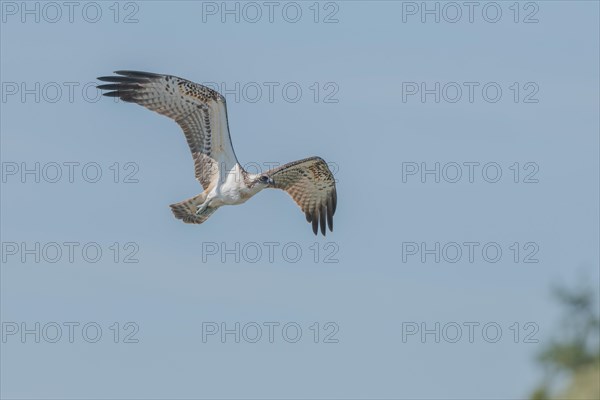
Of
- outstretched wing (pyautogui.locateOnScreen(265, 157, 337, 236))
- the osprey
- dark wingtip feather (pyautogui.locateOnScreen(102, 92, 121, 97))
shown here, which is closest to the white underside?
the osprey

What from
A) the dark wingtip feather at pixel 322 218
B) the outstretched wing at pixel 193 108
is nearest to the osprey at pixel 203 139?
the outstretched wing at pixel 193 108

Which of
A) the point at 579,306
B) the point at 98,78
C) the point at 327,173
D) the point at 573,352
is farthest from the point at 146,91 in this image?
the point at 579,306

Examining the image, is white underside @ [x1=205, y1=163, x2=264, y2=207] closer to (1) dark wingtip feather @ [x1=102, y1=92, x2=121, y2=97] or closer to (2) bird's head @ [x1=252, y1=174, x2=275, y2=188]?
(2) bird's head @ [x1=252, y1=174, x2=275, y2=188]

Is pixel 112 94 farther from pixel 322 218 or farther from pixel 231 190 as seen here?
pixel 322 218

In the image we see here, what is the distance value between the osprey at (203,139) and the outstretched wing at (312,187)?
4 centimetres

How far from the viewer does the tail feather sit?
979 inches

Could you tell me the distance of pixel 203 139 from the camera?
81.8 ft

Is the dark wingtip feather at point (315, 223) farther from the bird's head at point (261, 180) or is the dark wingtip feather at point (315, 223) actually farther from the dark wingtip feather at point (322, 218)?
the bird's head at point (261, 180)

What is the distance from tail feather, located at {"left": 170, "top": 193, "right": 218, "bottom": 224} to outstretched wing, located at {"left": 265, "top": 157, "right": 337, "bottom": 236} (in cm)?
97

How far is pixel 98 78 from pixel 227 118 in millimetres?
1803

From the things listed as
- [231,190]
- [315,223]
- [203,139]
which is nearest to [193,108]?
[203,139]

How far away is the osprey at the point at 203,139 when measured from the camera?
80.2 ft

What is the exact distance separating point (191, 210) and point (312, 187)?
2.18m

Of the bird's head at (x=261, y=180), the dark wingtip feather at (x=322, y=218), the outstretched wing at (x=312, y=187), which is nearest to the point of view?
the bird's head at (x=261, y=180)
